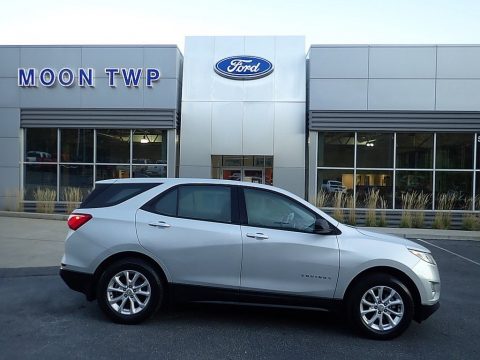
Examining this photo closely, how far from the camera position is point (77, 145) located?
59.1 ft

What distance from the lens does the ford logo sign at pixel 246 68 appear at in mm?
17281

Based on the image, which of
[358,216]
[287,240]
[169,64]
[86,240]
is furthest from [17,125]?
[287,240]

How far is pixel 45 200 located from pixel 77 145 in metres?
2.59

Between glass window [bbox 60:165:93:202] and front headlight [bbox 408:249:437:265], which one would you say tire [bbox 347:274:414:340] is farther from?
glass window [bbox 60:165:93:202]

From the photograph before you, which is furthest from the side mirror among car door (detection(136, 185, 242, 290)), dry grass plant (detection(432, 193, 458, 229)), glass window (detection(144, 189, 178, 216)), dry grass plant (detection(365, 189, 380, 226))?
dry grass plant (detection(432, 193, 458, 229))

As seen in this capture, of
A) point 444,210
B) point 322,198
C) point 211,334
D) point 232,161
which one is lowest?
point 211,334

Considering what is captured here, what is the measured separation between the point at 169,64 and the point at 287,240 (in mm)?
13586

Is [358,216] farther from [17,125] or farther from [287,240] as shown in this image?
[17,125]

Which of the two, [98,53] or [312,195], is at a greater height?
[98,53]

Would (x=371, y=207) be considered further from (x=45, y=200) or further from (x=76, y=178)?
(x=45, y=200)

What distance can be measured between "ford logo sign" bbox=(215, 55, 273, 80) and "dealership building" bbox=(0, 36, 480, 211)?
0.12 feet

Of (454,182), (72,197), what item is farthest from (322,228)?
(454,182)

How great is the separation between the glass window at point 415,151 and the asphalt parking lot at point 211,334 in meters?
11.3

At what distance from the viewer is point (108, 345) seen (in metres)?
4.60
